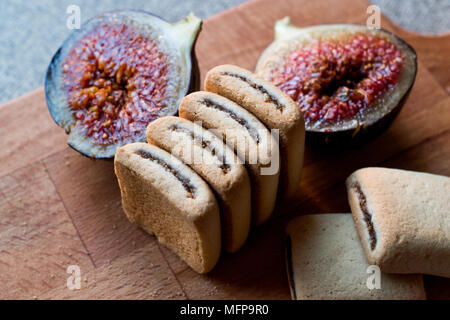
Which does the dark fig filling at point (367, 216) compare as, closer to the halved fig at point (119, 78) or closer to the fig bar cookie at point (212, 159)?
the fig bar cookie at point (212, 159)

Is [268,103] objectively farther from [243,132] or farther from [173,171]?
[173,171]

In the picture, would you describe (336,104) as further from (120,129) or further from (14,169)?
(14,169)

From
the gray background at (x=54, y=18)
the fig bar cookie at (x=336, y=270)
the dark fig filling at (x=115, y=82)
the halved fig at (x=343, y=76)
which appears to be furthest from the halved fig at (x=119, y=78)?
the gray background at (x=54, y=18)

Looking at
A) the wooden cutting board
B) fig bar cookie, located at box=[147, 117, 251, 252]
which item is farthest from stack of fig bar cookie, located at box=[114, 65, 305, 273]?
the wooden cutting board

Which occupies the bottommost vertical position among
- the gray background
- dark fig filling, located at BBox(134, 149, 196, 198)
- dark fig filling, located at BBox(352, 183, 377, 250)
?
dark fig filling, located at BBox(352, 183, 377, 250)

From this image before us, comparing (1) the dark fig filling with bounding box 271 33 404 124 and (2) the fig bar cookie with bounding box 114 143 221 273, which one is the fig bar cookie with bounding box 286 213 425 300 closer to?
(2) the fig bar cookie with bounding box 114 143 221 273
